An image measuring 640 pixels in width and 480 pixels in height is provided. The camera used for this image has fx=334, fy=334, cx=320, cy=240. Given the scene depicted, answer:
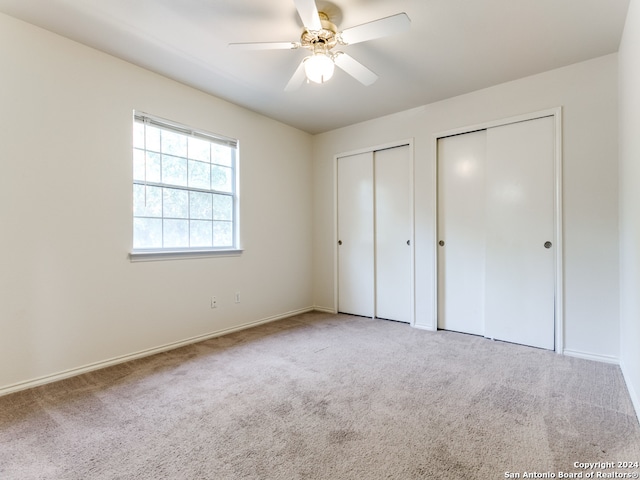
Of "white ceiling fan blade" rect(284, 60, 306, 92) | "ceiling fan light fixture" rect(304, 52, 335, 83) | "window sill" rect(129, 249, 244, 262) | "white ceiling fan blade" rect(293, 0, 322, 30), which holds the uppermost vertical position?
"white ceiling fan blade" rect(293, 0, 322, 30)

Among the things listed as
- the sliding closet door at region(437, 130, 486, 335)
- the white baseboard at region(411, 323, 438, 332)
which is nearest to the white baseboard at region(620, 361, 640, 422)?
the sliding closet door at region(437, 130, 486, 335)

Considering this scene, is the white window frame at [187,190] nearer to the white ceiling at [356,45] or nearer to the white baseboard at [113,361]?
the white ceiling at [356,45]

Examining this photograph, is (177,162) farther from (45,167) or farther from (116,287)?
(116,287)

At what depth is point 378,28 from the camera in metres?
1.94

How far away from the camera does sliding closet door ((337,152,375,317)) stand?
14.0 feet

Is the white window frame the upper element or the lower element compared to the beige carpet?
upper

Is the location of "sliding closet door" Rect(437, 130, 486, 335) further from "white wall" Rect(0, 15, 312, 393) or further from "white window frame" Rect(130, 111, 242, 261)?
"white wall" Rect(0, 15, 312, 393)

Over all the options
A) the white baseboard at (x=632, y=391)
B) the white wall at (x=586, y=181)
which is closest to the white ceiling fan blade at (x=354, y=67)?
the white wall at (x=586, y=181)

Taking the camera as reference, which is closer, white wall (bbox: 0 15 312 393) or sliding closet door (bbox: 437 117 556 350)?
white wall (bbox: 0 15 312 393)

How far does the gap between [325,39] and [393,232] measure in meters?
2.38

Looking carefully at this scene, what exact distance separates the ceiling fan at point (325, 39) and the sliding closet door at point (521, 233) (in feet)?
5.40

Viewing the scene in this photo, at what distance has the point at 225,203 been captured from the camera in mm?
3660

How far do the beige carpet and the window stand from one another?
1.10 meters

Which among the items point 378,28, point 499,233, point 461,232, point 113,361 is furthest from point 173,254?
point 499,233
